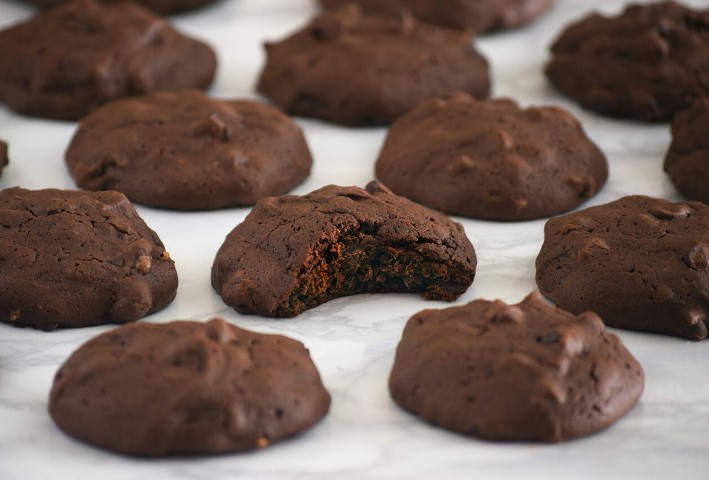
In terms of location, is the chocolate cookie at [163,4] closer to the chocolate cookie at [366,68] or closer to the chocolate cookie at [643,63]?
the chocolate cookie at [366,68]

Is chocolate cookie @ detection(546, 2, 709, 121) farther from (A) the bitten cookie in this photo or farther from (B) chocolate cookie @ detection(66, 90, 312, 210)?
(A) the bitten cookie

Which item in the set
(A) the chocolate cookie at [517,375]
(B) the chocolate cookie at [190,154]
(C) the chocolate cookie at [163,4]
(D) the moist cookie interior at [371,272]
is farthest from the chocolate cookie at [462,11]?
(A) the chocolate cookie at [517,375]

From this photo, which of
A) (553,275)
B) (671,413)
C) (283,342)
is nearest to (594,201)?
(553,275)

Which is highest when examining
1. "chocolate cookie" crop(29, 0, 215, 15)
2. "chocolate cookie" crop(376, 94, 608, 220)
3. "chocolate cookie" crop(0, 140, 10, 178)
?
"chocolate cookie" crop(376, 94, 608, 220)

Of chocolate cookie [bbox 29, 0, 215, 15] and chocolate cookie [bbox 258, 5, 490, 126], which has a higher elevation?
chocolate cookie [bbox 258, 5, 490, 126]

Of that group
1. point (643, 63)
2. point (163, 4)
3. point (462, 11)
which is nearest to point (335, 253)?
point (643, 63)

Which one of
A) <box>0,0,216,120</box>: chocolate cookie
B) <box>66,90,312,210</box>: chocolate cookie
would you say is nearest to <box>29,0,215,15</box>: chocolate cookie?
<box>0,0,216,120</box>: chocolate cookie

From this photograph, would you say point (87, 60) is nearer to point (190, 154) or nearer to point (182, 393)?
point (190, 154)
